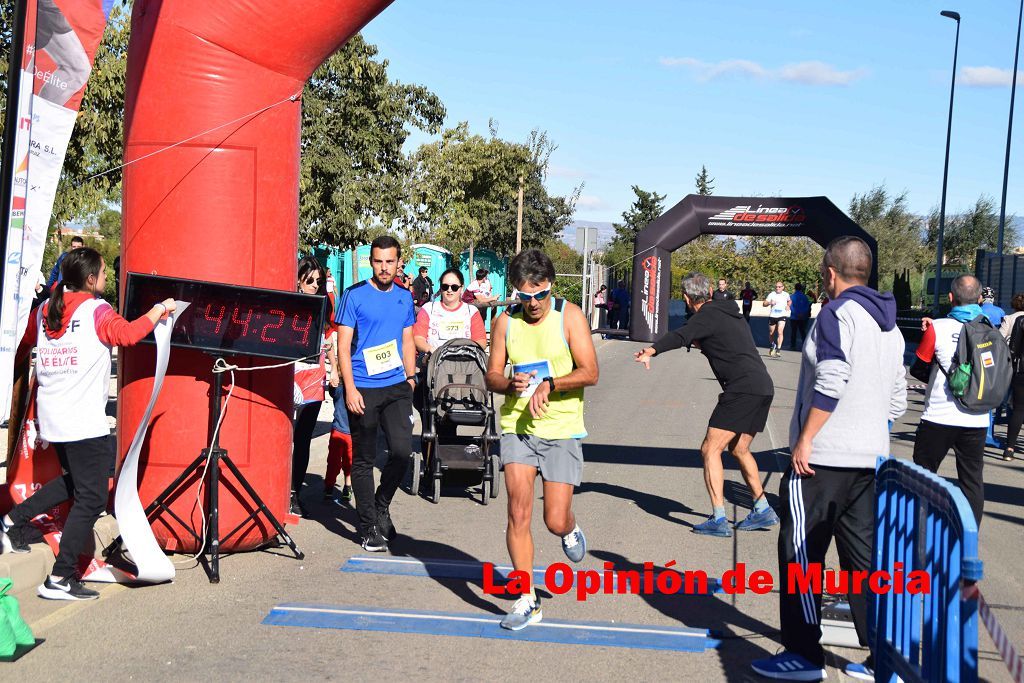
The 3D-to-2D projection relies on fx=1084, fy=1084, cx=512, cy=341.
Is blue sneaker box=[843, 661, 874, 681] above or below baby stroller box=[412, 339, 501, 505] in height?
below

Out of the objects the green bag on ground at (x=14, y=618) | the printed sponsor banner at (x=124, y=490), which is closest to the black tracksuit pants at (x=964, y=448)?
the printed sponsor banner at (x=124, y=490)

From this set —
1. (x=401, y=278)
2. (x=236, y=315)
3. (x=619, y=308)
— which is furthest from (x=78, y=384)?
(x=619, y=308)

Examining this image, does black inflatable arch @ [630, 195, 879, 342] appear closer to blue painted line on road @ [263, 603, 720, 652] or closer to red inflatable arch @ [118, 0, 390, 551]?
red inflatable arch @ [118, 0, 390, 551]

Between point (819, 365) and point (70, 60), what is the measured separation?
4.02 m

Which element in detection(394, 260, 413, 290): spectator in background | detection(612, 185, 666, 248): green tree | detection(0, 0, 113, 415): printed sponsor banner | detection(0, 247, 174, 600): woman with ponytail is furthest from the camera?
detection(612, 185, 666, 248): green tree

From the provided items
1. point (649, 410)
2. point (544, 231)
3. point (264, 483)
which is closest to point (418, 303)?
point (649, 410)

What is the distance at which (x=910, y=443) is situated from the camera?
1297cm

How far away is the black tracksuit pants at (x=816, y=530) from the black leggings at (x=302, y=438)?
4.45 m

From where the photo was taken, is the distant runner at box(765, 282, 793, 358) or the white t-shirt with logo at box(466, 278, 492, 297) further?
the distant runner at box(765, 282, 793, 358)

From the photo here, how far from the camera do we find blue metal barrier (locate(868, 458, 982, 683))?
3410 millimetres

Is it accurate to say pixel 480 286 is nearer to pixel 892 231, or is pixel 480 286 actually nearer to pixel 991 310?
pixel 991 310

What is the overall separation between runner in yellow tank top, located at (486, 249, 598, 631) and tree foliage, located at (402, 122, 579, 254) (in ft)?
85.1

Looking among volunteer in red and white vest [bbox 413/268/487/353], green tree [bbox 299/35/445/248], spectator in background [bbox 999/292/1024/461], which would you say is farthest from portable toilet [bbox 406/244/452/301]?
volunteer in red and white vest [bbox 413/268/487/353]

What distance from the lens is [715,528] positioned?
25.5 feet
